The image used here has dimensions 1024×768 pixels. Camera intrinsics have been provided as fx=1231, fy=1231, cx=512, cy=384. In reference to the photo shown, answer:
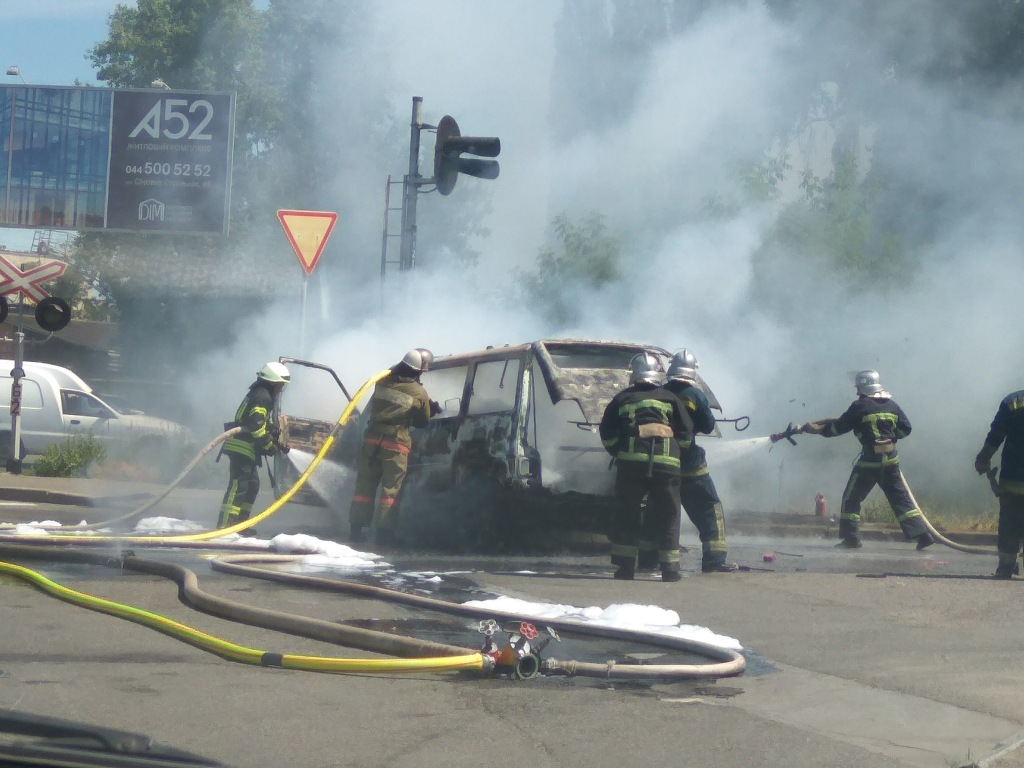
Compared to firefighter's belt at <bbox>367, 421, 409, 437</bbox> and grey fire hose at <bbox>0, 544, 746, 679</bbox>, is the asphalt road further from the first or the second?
firefighter's belt at <bbox>367, 421, 409, 437</bbox>

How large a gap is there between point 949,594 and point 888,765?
388 cm

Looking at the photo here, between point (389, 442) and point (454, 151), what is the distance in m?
2.94

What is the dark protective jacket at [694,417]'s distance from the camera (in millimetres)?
8469

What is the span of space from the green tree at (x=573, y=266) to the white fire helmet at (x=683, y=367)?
7870 mm

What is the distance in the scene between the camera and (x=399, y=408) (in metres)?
9.45

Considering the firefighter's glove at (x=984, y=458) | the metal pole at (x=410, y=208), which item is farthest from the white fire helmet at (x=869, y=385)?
the metal pole at (x=410, y=208)

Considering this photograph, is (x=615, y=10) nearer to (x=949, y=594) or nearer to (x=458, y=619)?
(x=949, y=594)

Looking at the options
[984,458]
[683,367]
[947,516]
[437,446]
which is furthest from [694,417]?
[947,516]

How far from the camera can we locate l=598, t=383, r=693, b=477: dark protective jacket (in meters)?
7.88

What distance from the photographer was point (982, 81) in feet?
55.9

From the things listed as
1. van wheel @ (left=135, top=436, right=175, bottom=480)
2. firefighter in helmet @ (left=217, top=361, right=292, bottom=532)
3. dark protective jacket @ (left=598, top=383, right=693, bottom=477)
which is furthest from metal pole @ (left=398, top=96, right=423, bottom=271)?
van wheel @ (left=135, top=436, right=175, bottom=480)

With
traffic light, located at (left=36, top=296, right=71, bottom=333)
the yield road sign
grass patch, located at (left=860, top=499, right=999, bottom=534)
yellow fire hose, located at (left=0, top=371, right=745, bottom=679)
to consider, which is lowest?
yellow fire hose, located at (left=0, top=371, right=745, bottom=679)

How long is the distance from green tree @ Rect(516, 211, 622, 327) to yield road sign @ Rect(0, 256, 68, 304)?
19.9 ft

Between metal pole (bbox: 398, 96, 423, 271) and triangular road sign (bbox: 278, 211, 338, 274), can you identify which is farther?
metal pole (bbox: 398, 96, 423, 271)
